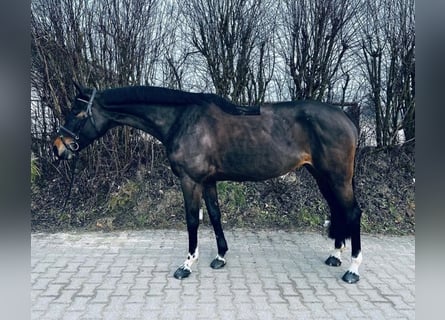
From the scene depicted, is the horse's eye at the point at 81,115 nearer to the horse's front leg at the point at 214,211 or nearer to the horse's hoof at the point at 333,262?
the horse's front leg at the point at 214,211

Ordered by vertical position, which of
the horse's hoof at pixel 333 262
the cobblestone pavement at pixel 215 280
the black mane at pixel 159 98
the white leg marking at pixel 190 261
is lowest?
the cobblestone pavement at pixel 215 280

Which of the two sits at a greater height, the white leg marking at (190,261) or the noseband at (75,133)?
the noseband at (75,133)

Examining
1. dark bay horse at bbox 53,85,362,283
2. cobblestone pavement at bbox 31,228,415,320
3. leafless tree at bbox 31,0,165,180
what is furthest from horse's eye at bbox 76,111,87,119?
leafless tree at bbox 31,0,165,180

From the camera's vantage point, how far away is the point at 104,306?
3.06 meters

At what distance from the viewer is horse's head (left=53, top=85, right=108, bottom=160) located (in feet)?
12.0

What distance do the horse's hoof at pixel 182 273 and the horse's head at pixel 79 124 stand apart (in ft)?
4.94

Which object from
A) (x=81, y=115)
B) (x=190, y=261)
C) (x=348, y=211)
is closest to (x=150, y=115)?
(x=81, y=115)

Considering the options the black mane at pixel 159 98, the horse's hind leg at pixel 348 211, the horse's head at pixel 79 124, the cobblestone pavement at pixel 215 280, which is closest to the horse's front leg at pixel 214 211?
the cobblestone pavement at pixel 215 280

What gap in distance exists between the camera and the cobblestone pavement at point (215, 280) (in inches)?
118

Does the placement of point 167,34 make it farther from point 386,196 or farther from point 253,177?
point 386,196

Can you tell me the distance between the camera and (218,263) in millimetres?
3930

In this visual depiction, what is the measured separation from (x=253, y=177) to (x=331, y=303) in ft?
4.36
